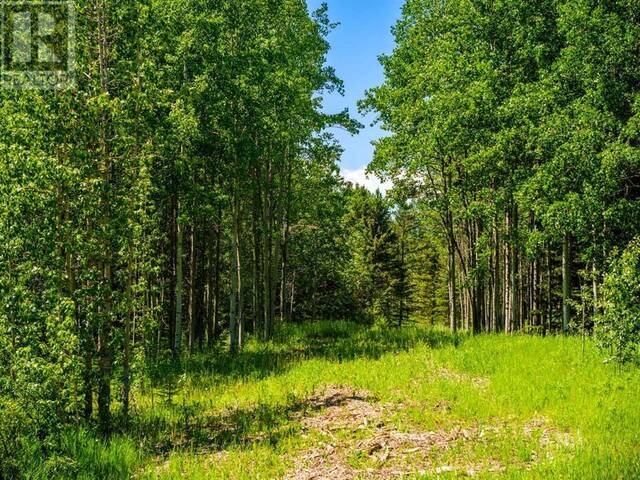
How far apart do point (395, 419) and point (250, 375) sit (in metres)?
5.58

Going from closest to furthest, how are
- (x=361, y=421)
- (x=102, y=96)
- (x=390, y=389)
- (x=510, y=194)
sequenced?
(x=102, y=96) → (x=361, y=421) → (x=390, y=389) → (x=510, y=194)

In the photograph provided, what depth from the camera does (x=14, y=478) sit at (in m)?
7.20

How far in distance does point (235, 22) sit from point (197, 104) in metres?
3.48

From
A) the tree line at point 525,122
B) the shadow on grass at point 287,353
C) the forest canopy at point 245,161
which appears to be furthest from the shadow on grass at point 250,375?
the tree line at point 525,122

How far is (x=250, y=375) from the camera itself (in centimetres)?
1394

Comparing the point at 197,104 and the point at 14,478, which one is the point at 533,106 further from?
the point at 14,478

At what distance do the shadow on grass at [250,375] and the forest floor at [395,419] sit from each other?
60mm

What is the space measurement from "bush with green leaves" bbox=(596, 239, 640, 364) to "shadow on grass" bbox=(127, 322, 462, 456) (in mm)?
5772

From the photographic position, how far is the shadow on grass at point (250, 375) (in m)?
9.44

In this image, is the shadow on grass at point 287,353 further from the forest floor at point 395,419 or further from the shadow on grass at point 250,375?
the forest floor at point 395,419

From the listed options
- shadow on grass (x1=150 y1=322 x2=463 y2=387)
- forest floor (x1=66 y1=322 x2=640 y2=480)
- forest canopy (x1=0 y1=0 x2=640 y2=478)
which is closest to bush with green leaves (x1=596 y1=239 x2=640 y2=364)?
forest canopy (x1=0 y1=0 x2=640 y2=478)

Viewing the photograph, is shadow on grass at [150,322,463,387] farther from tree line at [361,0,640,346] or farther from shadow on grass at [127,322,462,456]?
tree line at [361,0,640,346]

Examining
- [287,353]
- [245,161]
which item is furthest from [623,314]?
[245,161]

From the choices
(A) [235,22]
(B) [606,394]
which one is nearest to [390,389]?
(B) [606,394]
